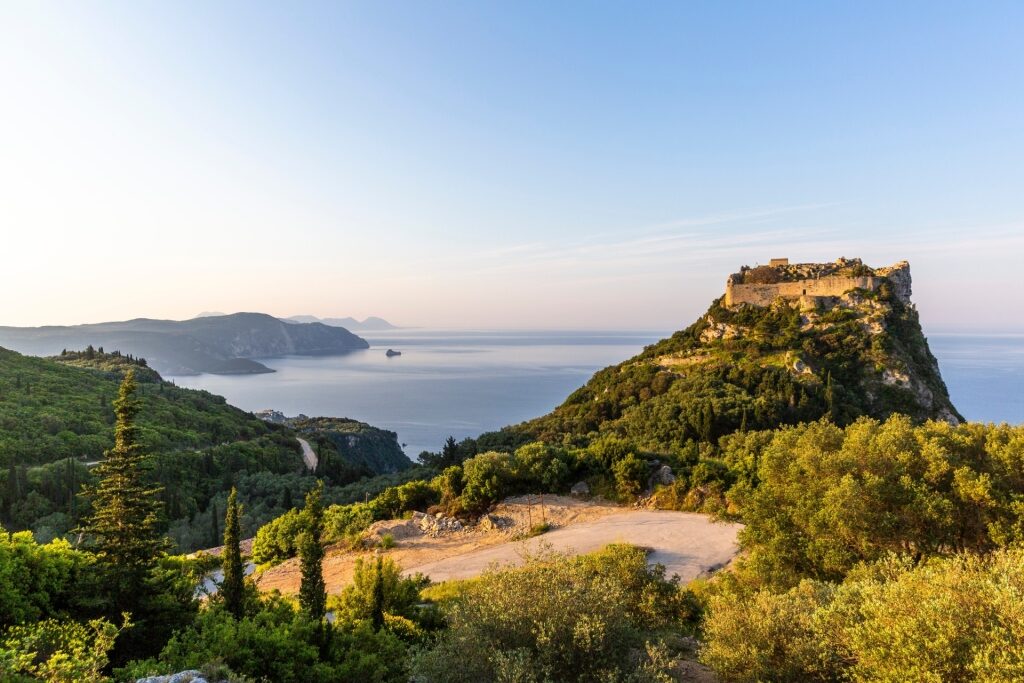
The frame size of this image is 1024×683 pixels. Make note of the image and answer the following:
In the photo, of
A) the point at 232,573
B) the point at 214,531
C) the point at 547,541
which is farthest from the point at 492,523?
the point at 214,531

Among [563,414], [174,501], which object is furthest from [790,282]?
[174,501]

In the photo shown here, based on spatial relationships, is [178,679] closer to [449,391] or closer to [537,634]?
[537,634]

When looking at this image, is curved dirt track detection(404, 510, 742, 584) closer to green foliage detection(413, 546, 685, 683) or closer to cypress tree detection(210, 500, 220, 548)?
green foliage detection(413, 546, 685, 683)

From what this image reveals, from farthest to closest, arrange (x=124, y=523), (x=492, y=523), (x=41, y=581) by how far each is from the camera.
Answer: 1. (x=492, y=523)
2. (x=124, y=523)
3. (x=41, y=581)

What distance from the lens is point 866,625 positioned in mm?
5160

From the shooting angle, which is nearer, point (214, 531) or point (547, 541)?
point (547, 541)

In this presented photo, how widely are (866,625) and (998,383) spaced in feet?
408

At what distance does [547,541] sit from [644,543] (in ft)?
9.82

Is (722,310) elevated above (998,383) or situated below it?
above

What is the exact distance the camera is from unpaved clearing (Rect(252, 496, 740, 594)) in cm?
1429

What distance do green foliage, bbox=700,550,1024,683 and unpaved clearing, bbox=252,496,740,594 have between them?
759cm

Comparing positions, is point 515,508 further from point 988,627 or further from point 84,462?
point 84,462

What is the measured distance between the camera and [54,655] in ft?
15.3

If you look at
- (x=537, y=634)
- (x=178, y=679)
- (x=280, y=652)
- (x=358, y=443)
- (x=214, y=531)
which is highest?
(x=178, y=679)
